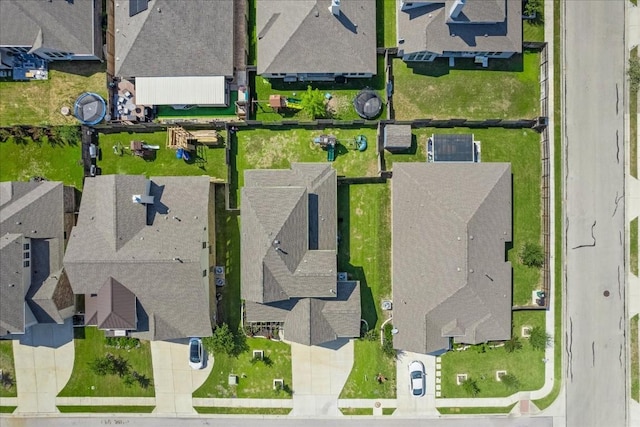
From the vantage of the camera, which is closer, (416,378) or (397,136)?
(397,136)

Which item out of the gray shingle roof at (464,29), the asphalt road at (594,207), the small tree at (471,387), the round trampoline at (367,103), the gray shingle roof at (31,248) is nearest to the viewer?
the gray shingle roof at (31,248)

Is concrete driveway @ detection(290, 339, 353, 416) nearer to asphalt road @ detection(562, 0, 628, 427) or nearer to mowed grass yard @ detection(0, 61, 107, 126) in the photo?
asphalt road @ detection(562, 0, 628, 427)

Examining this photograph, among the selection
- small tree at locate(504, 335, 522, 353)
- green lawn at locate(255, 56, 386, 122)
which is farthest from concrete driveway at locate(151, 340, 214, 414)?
small tree at locate(504, 335, 522, 353)

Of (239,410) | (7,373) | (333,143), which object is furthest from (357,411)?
(7,373)

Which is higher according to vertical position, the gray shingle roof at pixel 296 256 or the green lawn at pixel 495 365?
the gray shingle roof at pixel 296 256

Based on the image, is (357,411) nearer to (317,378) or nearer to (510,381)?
(317,378)

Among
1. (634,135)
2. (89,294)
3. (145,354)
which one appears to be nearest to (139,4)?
(89,294)

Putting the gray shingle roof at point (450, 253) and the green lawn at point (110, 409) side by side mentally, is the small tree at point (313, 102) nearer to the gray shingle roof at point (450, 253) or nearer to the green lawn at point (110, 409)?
the gray shingle roof at point (450, 253)

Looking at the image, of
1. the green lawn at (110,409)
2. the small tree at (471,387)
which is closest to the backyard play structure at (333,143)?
the small tree at (471,387)
